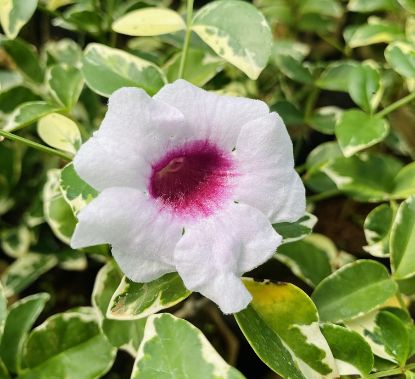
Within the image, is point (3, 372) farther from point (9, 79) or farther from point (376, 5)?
point (376, 5)

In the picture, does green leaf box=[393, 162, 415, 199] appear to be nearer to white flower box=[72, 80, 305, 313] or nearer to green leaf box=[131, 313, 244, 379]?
white flower box=[72, 80, 305, 313]

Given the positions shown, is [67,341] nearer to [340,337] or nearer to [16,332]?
[16,332]

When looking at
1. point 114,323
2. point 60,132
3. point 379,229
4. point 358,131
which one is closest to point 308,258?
point 379,229

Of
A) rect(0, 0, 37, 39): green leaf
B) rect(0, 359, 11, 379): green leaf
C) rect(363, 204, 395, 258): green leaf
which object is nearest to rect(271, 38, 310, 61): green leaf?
rect(363, 204, 395, 258): green leaf

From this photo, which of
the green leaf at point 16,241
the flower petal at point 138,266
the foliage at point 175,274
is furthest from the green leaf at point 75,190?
the green leaf at point 16,241

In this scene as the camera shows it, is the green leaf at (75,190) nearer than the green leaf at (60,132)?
Yes

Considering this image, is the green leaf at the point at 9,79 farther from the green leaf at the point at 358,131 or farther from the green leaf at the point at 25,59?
the green leaf at the point at 358,131
